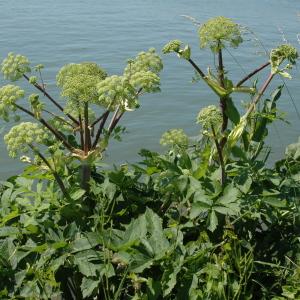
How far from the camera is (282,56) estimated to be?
3.40m

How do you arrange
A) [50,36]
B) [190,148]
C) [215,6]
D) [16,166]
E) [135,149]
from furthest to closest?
1. [215,6]
2. [50,36]
3. [135,149]
4. [16,166]
5. [190,148]

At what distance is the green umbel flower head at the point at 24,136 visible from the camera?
10.00 ft

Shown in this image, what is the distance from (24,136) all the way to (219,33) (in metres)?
1.29

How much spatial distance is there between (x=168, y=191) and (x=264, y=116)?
Answer: 771mm

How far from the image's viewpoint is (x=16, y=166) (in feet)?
23.8

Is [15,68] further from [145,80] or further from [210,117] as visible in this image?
[210,117]

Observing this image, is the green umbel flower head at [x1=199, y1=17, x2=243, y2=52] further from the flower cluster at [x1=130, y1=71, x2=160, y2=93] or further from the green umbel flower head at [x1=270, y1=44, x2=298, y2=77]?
the flower cluster at [x1=130, y1=71, x2=160, y2=93]

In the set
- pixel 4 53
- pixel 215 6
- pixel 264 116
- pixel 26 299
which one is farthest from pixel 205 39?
pixel 215 6

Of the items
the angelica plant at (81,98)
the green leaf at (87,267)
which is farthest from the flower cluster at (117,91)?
the green leaf at (87,267)

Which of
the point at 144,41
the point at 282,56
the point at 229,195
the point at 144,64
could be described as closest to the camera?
the point at 229,195

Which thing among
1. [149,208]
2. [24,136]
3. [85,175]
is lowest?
[149,208]

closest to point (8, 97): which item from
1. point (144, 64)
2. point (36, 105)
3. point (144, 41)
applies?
point (36, 105)

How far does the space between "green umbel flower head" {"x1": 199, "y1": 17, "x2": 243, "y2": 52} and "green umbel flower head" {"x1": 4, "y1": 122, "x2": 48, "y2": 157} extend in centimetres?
114

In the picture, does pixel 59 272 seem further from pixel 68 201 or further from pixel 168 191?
pixel 168 191
